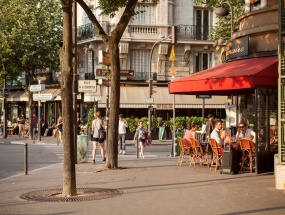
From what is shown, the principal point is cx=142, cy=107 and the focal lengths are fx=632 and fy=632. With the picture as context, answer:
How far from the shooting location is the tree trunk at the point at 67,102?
12617 millimetres

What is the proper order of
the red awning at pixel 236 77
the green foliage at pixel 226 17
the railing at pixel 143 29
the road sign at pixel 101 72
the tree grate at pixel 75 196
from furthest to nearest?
the railing at pixel 143 29 → the green foliage at pixel 226 17 → the road sign at pixel 101 72 → the red awning at pixel 236 77 → the tree grate at pixel 75 196

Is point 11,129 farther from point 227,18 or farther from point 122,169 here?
point 122,169

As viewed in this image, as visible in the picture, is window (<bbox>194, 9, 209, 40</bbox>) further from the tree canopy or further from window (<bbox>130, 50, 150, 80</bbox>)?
the tree canopy

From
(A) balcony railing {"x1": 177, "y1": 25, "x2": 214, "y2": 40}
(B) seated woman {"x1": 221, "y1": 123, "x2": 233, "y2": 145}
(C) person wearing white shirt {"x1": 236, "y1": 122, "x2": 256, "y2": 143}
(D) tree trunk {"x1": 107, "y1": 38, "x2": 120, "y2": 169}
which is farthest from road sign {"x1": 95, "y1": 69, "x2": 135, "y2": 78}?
(A) balcony railing {"x1": 177, "y1": 25, "x2": 214, "y2": 40}

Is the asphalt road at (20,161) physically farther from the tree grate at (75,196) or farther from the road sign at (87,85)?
the tree grate at (75,196)

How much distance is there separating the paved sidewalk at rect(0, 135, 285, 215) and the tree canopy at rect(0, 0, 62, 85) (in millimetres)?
25036

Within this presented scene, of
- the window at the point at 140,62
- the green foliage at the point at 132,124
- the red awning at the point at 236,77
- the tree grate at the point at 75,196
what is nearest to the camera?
the tree grate at the point at 75,196

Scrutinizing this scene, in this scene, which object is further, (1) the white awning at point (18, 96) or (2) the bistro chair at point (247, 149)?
(1) the white awning at point (18, 96)

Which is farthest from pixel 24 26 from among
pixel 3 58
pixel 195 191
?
pixel 195 191

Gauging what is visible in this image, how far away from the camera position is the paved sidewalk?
10.7 m

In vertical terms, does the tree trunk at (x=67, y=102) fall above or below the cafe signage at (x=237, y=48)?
below

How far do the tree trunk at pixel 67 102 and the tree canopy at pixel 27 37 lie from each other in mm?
29677

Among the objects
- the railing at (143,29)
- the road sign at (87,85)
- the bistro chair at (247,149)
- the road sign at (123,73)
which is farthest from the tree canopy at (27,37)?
the bistro chair at (247,149)

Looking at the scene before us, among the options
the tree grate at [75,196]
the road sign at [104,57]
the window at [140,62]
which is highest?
the window at [140,62]
